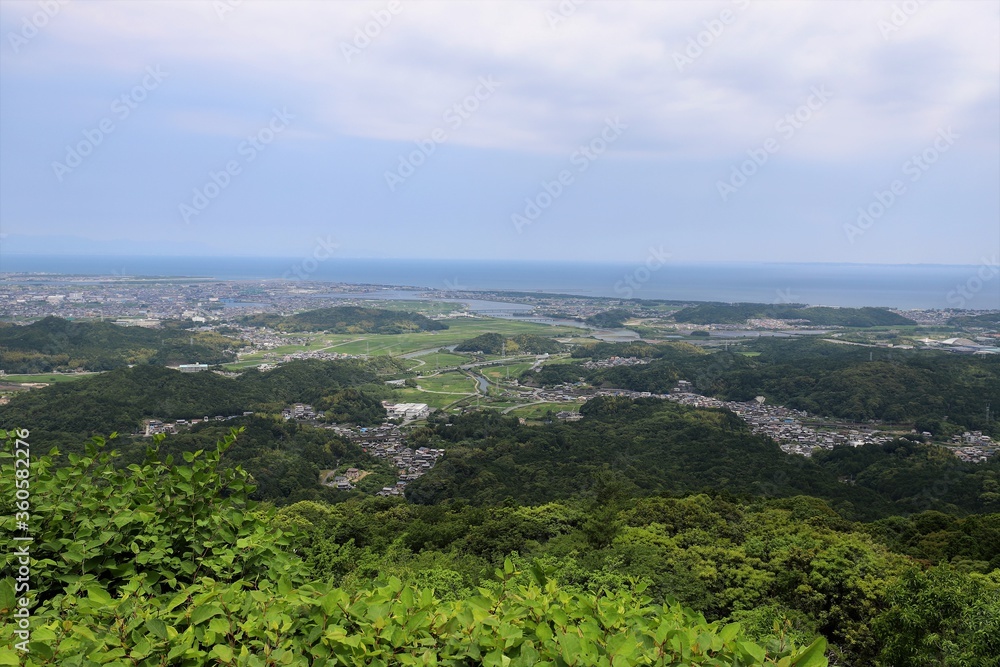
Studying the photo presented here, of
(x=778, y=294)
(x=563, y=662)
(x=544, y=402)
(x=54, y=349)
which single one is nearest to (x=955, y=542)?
(x=563, y=662)

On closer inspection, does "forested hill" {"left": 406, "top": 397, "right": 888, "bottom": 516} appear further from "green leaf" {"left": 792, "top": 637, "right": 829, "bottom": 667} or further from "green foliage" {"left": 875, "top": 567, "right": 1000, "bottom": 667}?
"green leaf" {"left": 792, "top": 637, "right": 829, "bottom": 667}

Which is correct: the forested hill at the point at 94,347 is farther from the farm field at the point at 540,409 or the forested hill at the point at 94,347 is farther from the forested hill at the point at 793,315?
the forested hill at the point at 793,315

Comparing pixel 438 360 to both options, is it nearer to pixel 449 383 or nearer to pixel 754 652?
pixel 449 383

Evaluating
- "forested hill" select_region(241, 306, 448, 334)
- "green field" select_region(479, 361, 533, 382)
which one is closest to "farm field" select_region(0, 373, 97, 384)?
"green field" select_region(479, 361, 533, 382)

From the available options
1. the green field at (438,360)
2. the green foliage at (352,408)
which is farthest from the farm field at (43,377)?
the green field at (438,360)

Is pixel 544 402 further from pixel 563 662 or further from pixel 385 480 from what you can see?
pixel 563 662

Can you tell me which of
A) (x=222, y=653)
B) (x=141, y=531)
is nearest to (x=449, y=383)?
(x=141, y=531)
